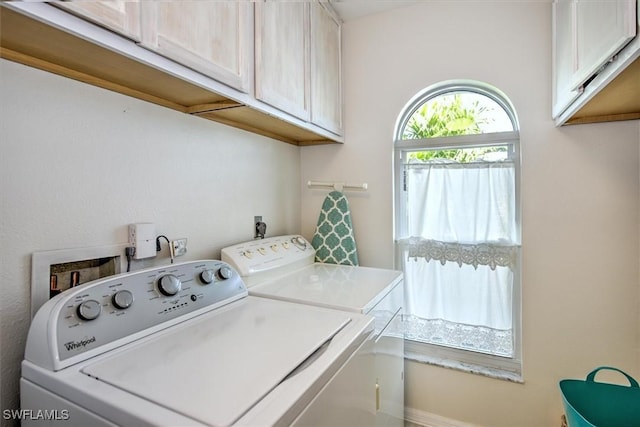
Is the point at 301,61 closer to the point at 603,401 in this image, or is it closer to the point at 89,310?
the point at 89,310

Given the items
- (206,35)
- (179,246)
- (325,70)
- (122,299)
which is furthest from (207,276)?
(325,70)

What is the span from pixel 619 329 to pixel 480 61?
158cm

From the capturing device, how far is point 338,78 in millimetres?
2012

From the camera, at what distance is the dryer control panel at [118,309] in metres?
0.77

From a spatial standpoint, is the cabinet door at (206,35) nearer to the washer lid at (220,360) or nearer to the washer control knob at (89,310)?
the washer control knob at (89,310)

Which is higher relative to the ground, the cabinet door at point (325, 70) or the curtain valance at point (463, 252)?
the cabinet door at point (325, 70)

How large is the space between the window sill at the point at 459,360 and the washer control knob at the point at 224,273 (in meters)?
1.30

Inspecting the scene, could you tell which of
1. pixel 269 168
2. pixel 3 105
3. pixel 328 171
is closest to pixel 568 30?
pixel 328 171

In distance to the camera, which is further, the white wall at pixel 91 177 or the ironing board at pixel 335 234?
the ironing board at pixel 335 234

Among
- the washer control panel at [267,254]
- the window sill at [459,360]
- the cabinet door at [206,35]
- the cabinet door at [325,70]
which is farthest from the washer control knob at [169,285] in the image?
the window sill at [459,360]

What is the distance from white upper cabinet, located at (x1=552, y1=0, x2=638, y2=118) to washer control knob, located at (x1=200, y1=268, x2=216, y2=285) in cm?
151

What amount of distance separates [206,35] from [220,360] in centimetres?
100

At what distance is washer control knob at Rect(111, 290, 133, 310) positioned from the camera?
0.90m

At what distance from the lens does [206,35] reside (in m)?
1.00
